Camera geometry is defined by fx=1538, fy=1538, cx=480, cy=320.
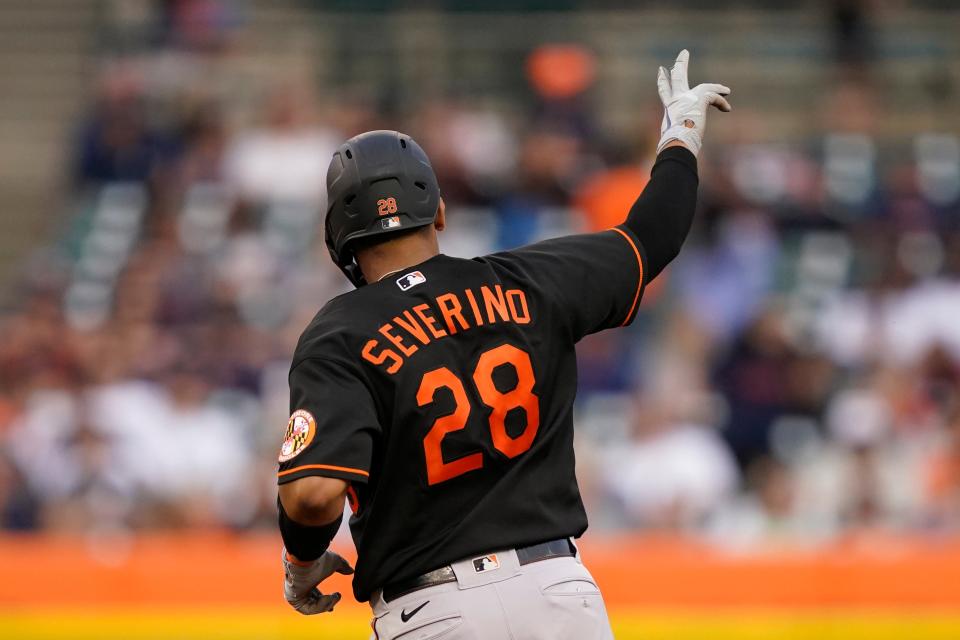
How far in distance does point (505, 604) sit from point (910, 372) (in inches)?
285

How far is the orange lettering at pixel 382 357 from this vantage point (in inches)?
143

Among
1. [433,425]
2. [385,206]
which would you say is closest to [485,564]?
[433,425]

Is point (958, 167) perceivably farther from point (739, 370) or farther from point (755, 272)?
point (739, 370)

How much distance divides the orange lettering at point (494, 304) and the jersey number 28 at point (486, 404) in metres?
0.08

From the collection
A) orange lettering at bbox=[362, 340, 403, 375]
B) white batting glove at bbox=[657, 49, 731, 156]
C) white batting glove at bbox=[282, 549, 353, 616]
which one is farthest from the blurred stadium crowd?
orange lettering at bbox=[362, 340, 403, 375]

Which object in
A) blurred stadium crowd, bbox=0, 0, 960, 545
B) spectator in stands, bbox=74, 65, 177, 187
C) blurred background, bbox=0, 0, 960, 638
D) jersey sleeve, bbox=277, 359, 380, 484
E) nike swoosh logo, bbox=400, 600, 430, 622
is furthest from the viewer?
spectator in stands, bbox=74, 65, 177, 187

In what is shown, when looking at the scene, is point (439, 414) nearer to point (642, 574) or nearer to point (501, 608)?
point (501, 608)

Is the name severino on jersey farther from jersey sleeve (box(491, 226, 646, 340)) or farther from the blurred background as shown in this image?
the blurred background

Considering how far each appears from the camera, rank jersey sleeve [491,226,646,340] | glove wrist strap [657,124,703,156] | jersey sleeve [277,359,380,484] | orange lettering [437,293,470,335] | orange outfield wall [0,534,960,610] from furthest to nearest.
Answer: orange outfield wall [0,534,960,610], glove wrist strap [657,124,703,156], jersey sleeve [491,226,646,340], orange lettering [437,293,470,335], jersey sleeve [277,359,380,484]

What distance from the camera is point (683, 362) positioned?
1046 cm

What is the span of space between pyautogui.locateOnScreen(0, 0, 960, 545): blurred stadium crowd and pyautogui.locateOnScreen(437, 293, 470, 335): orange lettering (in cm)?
610

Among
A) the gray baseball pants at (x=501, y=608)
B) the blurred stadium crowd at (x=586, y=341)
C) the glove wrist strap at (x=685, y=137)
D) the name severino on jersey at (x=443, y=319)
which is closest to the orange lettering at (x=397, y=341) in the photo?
the name severino on jersey at (x=443, y=319)

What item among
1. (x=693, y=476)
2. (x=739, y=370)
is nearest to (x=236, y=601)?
(x=693, y=476)

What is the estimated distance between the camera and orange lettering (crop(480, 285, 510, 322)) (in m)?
3.79
